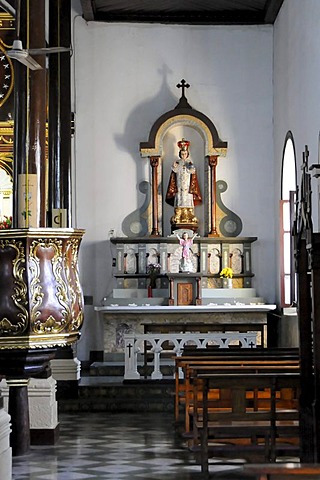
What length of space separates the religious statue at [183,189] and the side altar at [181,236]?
17 millimetres

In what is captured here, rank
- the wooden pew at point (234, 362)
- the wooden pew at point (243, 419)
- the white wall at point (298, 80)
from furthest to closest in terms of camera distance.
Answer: the white wall at point (298, 80) < the wooden pew at point (234, 362) < the wooden pew at point (243, 419)

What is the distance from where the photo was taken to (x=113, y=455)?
31.4 ft

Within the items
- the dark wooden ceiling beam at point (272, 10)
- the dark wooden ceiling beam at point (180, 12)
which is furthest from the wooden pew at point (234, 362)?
the dark wooden ceiling beam at point (180, 12)

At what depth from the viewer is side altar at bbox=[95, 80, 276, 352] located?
16.6 metres

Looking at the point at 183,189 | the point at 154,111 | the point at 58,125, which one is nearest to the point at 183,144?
the point at 183,189

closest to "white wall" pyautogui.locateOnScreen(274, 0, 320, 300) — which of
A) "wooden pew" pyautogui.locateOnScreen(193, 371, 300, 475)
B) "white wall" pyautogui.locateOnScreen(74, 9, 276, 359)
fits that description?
"white wall" pyautogui.locateOnScreen(74, 9, 276, 359)

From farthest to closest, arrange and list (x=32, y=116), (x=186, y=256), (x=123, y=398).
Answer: (x=186, y=256) → (x=123, y=398) → (x=32, y=116)

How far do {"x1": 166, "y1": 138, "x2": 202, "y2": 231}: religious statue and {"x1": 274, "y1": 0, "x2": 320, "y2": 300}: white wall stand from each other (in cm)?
148

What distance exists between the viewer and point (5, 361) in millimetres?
7613

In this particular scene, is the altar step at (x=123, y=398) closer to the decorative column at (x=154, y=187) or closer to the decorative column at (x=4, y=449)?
the decorative column at (x=154, y=187)

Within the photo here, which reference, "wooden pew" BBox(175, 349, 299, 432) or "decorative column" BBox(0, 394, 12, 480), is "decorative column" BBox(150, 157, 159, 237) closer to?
"wooden pew" BBox(175, 349, 299, 432)

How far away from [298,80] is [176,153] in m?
3.55

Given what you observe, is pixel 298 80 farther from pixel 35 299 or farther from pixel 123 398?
pixel 35 299

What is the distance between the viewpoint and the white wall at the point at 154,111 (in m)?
17.4
